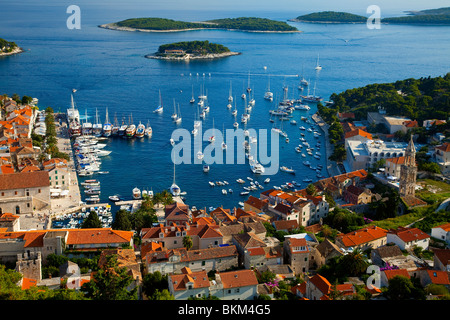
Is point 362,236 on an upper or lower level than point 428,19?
lower

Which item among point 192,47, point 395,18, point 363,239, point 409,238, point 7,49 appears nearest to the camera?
point 409,238

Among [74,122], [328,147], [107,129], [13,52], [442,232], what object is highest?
[13,52]

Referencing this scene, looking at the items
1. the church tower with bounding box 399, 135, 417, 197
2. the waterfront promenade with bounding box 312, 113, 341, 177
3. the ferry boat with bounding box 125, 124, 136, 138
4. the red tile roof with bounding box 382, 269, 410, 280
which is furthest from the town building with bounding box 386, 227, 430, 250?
the ferry boat with bounding box 125, 124, 136, 138

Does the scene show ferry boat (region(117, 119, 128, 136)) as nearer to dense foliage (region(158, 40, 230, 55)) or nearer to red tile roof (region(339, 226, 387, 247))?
red tile roof (region(339, 226, 387, 247))

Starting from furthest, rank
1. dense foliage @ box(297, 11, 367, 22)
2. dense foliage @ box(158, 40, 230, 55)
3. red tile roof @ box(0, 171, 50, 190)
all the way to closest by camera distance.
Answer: dense foliage @ box(297, 11, 367, 22)
dense foliage @ box(158, 40, 230, 55)
red tile roof @ box(0, 171, 50, 190)

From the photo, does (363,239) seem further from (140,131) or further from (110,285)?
(140,131)

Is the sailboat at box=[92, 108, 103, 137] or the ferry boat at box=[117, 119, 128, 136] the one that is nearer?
the sailboat at box=[92, 108, 103, 137]

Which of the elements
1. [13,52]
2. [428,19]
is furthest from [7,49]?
[428,19]
